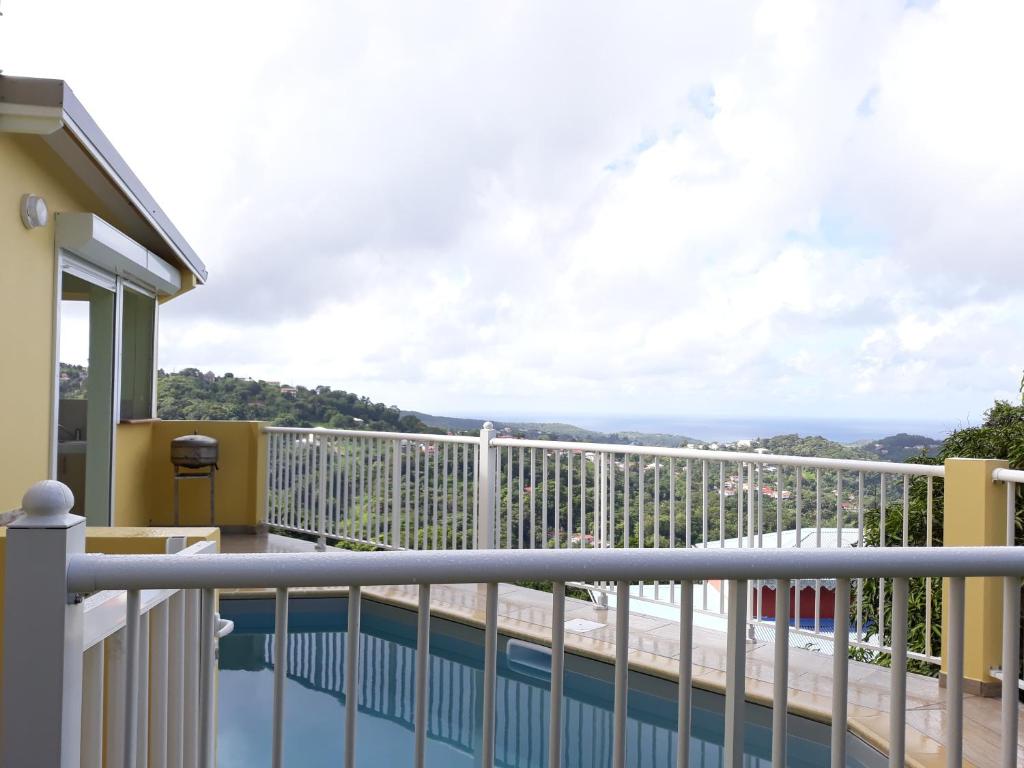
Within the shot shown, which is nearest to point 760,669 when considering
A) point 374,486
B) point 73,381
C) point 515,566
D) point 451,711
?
point 451,711

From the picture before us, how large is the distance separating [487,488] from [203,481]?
3795 millimetres

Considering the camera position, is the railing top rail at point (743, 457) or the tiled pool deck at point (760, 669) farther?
the railing top rail at point (743, 457)

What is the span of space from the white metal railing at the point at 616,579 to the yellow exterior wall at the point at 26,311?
364 centimetres

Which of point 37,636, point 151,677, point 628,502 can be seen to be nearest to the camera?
point 37,636

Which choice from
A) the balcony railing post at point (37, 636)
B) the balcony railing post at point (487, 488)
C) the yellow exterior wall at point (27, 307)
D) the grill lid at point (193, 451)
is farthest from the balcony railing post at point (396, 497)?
the balcony railing post at point (37, 636)

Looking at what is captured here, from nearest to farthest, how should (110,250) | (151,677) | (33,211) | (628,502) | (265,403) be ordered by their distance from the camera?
(151,677)
(33,211)
(628,502)
(110,250)
(265,403)

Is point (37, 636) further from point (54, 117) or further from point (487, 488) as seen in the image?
point (487, 488)

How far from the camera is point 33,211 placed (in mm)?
4473

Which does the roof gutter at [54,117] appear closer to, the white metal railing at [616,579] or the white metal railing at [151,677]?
the white metal railing at [151,677]

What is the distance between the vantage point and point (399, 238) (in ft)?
116

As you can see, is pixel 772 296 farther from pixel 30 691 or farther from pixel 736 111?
pixel 30 691

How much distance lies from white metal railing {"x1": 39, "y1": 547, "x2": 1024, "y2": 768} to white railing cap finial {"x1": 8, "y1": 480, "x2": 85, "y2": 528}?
59 millimetres

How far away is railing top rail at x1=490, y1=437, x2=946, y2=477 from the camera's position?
4.16m

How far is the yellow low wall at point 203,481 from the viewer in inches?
313
